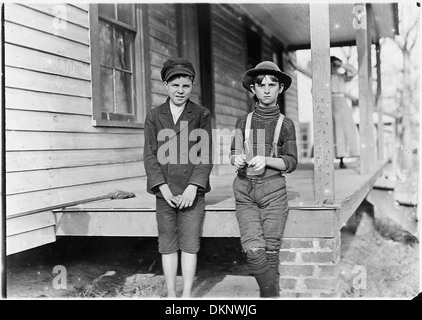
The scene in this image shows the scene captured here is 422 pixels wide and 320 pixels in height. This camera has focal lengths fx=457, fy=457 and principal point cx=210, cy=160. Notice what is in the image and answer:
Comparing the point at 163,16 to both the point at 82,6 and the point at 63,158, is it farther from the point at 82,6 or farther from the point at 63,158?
the point at 63,158

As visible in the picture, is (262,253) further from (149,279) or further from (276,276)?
(149,279)

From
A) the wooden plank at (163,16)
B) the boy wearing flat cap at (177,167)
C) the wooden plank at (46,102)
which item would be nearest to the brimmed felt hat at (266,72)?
the boy wearing flat cap at (177,167)

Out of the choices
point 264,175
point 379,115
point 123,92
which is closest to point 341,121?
point 379,115

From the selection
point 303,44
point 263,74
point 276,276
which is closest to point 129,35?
point 263,74

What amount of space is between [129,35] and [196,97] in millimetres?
1909

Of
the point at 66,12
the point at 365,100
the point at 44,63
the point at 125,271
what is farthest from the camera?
the point at 365,100

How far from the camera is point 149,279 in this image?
432 cm

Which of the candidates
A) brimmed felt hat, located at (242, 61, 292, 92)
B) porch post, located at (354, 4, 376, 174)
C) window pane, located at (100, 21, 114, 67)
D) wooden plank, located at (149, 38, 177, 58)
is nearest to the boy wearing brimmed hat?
brimmed felt hat, located at (242, 61, 292, 92)

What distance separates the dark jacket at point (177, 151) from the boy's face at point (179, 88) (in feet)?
0.23

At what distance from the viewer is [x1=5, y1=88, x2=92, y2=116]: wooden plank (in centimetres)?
342

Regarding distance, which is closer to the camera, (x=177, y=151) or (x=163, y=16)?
(x=177, y=151)

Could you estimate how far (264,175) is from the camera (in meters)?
3.00

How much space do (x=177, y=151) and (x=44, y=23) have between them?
1.72 m

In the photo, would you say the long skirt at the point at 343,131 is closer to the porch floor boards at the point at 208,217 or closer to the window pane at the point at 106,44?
the porch floor boards at the point at 208,217
